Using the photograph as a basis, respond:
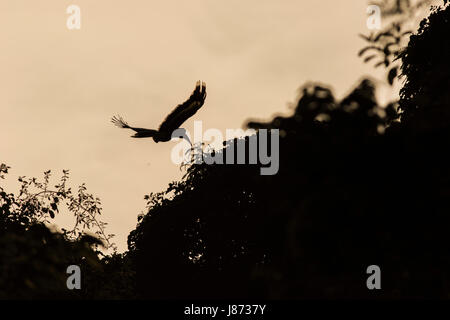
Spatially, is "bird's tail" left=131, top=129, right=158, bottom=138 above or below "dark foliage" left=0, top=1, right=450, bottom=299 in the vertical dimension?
above

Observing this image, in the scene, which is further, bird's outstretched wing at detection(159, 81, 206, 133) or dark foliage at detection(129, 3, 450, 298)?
bird's outstretched wing at detection(159, 81, 206, 133)

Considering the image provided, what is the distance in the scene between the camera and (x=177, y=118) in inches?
923

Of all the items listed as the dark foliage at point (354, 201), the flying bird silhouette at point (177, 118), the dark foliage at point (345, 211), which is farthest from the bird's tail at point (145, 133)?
the dark foliage at point (354, 201)

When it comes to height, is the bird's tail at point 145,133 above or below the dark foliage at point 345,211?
above

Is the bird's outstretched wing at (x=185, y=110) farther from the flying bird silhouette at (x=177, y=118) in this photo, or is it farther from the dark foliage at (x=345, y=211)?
the dark foliage at (x=345, y=211)

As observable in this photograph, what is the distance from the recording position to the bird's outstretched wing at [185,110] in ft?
74.1

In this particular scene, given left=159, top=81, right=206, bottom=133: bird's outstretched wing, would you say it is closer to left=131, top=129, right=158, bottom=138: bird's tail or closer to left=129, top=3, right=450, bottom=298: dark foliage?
left=131, top=129, right=158, bottom=138: bird's tail

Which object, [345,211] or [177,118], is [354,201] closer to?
[345,211]

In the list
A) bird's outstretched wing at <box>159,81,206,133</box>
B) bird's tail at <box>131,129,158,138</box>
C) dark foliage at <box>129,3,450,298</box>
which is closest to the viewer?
dark foliage at <box>129,3,450,298</box>

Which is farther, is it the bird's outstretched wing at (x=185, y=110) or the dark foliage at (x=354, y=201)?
the bird's outstretched wing at (x=185, y=110)

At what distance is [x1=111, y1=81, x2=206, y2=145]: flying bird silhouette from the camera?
22.6 metres

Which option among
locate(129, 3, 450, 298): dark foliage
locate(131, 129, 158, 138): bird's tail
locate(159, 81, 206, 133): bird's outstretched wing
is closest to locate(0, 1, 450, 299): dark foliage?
locate(129, 3, 450, 298): dark foliage
